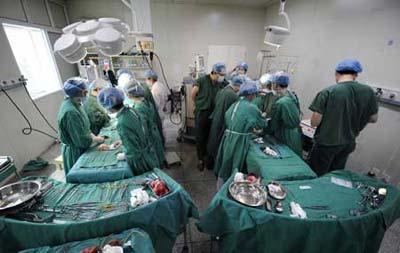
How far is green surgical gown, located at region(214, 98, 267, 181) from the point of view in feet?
6.44

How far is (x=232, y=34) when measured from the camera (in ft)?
17.8

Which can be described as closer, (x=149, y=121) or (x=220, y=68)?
(x=149, y=121)

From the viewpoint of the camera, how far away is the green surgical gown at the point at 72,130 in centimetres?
186

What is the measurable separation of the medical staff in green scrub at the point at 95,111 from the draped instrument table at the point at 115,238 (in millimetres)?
1853

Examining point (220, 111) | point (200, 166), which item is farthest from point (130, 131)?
point (200, 166)

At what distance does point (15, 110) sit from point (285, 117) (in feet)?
13.3

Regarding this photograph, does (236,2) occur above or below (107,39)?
above

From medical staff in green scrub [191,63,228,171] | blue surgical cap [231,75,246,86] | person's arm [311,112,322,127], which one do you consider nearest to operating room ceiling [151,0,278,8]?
medical staff in green scrub [191,63,228,171]

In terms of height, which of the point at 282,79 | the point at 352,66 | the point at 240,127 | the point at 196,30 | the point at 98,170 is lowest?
the point at 98,170

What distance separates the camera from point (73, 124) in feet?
6.16

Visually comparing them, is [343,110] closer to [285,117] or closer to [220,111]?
[285,117]

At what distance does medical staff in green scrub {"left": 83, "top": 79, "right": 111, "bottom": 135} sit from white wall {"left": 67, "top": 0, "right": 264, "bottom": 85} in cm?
307

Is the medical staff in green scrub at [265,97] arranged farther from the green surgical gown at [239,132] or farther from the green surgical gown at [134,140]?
the green surgical gown at [134,140]

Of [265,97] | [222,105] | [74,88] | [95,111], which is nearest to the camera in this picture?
[74,88]
